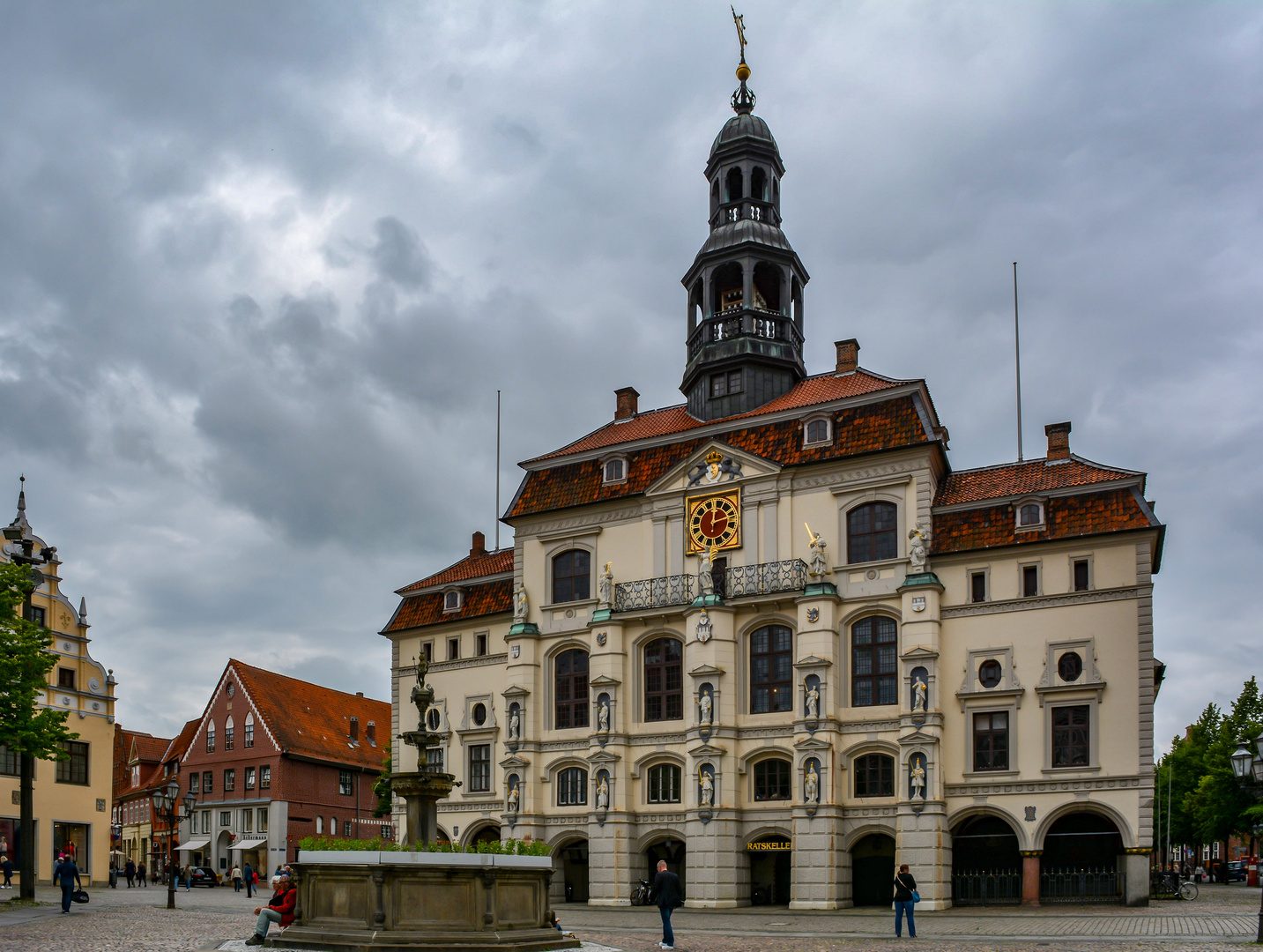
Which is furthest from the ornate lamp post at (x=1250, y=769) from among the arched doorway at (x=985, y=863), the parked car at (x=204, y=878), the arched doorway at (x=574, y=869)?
the parked car at (x=204, y=878)

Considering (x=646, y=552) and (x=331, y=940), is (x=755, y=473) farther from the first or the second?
(x=331, y=940)

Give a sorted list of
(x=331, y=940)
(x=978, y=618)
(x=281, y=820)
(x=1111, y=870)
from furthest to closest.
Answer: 1. (x=281, y=820)
2. (x=978, y=618)
3. (x=1111, y=870)
4. (x=331, y=940)

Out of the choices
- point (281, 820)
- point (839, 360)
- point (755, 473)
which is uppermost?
point (839, 360)

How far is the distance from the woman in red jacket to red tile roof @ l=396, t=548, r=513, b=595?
2867 centimetres

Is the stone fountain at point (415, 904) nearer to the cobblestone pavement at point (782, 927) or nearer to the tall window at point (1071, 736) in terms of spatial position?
the cobblestone pavement at point (782, 927)

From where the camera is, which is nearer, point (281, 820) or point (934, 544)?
point (934, 544)

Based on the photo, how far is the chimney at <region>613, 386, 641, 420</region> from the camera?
53594mm

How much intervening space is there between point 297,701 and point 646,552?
36.0m

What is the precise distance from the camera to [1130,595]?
124ft

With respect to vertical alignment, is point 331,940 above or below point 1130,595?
below

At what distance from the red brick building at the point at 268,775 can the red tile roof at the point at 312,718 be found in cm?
7

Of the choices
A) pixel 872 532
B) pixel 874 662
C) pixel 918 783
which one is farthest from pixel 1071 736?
pixel 872 532

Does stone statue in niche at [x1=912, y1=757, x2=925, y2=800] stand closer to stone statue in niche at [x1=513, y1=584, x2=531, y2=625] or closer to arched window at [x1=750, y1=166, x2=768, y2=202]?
stone statue in niche at [x1=513, y1=584, x2=531, y2=625]

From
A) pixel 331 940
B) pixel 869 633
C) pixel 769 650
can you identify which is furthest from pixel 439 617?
pixel 331 940
